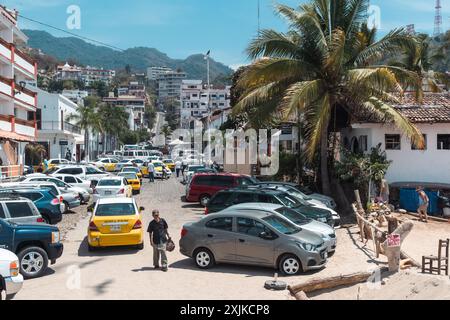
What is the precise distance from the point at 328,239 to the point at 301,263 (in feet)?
5.48

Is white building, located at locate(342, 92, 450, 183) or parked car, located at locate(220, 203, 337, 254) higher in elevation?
white building, located at locate(342, 92, 450, 183)

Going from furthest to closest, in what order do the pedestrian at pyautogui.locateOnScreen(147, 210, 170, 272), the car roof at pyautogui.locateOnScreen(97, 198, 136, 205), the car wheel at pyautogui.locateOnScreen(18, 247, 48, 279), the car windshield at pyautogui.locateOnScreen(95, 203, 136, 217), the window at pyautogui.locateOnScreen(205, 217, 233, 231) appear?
the car roof at pyautogui.locateOnScreen(97, 198, 136, 205), the car windshield at pyautogui.locateOnScreen(95, 203, 136, 217), the window at pyautogui.locateOnScreen(205, 217, 233, 231), the pedestrian at pyautogui.locateOnScreen(147, 210, 170, 272), the car wheel at pyautogui.locateOnScreen(18, 247, 48, 279)

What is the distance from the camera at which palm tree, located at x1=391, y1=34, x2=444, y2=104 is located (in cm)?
2315

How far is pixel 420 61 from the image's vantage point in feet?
146

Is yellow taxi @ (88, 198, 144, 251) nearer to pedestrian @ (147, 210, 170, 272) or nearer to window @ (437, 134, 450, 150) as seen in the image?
pedestrian @ (147, 210, 170, 272)

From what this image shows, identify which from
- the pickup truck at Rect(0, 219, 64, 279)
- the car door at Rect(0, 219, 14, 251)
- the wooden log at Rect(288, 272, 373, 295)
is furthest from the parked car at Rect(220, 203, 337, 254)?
the car door at Rect(0, 219, 14, 251)

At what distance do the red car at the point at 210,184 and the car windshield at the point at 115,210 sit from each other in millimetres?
10267

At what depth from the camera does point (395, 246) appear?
12.5 m

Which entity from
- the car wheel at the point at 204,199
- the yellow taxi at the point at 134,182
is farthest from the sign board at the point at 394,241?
the yellow taxi at the point at 134,182

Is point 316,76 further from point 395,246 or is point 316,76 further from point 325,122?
point 395,246

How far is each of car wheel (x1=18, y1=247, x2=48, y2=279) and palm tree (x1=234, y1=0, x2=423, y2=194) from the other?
12107 millimetres

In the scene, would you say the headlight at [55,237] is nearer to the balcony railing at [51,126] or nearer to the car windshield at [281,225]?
the car windshield at [281,225]

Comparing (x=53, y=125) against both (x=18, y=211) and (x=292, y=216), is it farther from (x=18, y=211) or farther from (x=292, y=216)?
(x=292, y=216)
